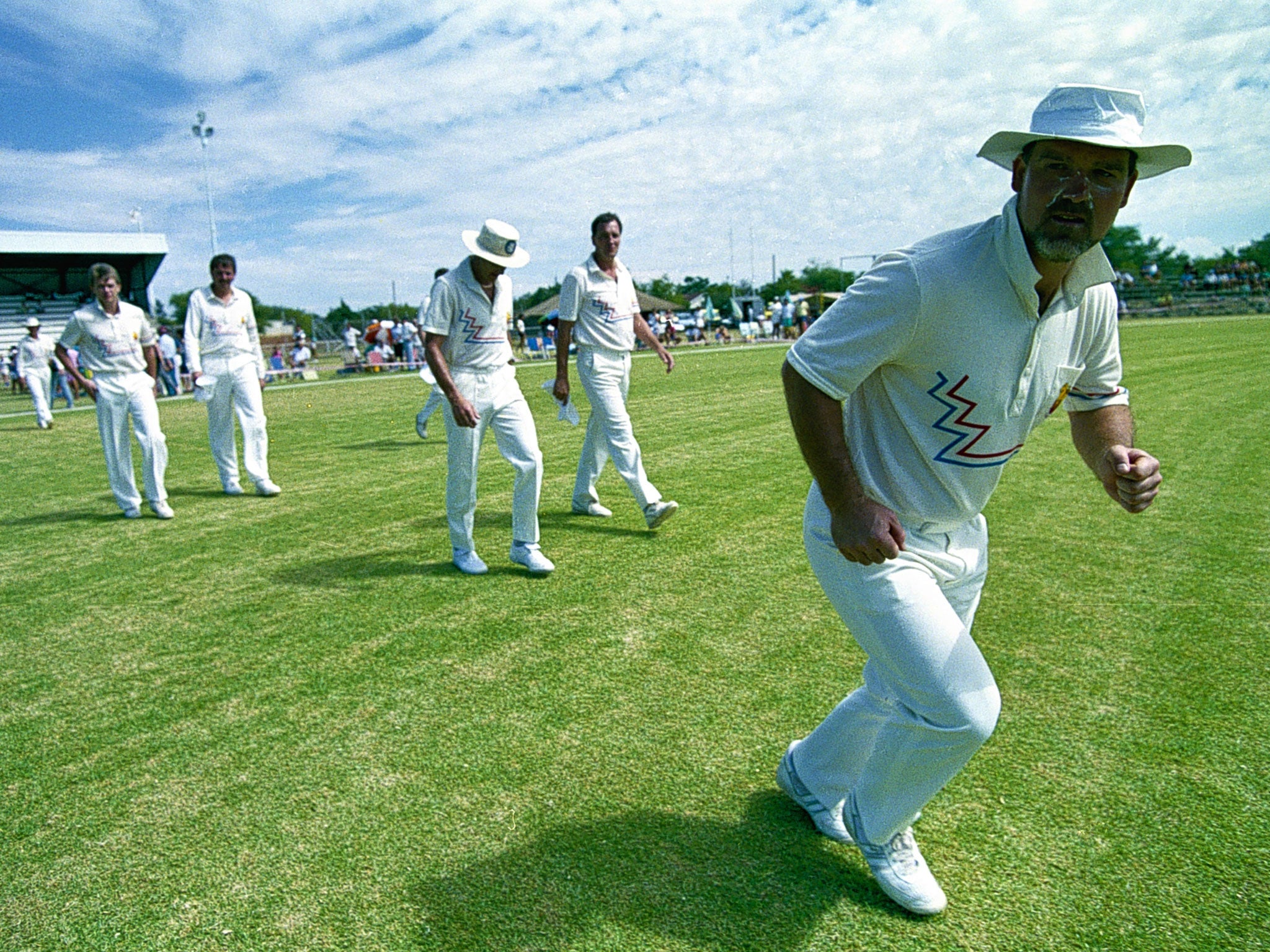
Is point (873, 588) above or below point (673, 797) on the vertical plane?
above

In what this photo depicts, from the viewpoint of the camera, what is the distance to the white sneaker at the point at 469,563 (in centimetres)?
644

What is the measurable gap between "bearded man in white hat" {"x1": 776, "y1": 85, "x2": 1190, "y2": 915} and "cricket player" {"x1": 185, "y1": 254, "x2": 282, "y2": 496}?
8.60 meters

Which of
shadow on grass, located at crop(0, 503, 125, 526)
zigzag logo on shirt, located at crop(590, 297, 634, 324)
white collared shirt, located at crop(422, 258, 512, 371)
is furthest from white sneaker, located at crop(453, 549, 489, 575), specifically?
shadow on grass, located at crop(0, 503, 125, 526)

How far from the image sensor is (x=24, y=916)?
2.88 metres

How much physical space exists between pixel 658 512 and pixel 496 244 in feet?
7.69

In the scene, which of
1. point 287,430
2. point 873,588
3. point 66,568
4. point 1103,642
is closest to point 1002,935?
point 873,588

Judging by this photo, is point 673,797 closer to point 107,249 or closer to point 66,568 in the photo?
point 66,568

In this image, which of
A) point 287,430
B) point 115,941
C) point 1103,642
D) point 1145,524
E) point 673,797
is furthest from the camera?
point 287,430

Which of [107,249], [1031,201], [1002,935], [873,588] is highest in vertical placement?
[107,249]

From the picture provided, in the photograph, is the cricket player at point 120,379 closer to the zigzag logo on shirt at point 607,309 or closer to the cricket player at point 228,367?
the cricket player at point 228,367

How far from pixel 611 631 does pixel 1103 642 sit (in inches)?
101

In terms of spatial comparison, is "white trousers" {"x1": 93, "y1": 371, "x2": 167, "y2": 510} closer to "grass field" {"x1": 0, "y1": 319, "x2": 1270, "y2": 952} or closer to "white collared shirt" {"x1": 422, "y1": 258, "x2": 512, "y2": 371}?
"grass field" {"x1": 0, "y1": 319, "x2": 1270, "y2": 952}

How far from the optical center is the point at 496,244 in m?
6.14

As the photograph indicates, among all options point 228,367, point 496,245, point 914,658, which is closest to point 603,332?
point 496,245
